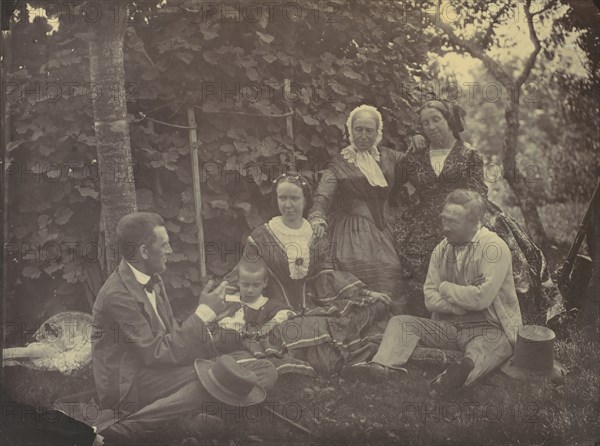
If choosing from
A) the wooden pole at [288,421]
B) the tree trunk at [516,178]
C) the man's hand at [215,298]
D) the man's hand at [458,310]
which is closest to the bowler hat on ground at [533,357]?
the man's hand at [458,310]

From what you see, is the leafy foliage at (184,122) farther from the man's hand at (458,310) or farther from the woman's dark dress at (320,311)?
the man's hand at (458,310)

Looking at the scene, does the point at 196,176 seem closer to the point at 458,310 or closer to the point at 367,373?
the point at 367,373

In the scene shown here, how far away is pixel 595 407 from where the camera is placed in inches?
247

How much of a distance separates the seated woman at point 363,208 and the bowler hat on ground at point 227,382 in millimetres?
1135

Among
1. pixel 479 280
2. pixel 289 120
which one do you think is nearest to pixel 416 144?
pixel 289 120

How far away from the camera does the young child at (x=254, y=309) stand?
→ 595cm

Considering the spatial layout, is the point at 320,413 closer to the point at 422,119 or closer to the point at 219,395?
the point at 219,395

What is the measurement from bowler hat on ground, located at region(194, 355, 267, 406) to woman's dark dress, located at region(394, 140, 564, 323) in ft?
4.67

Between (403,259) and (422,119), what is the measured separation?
1.14m

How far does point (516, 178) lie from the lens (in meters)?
6.55

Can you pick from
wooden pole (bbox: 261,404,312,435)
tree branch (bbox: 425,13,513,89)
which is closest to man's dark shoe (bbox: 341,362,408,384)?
wooden pole (bbox: 261,404,312,435)

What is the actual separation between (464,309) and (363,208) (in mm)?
1107

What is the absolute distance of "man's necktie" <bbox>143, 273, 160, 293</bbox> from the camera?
5.86 metres

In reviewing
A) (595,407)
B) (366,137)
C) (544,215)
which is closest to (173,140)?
(366,137)
